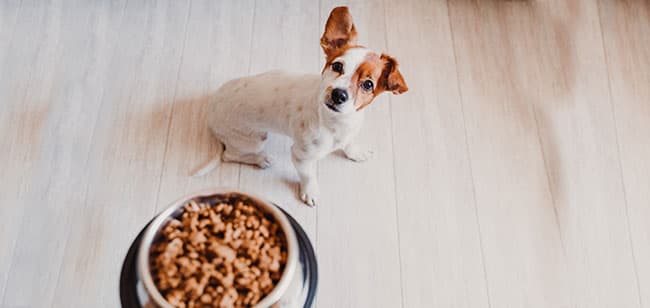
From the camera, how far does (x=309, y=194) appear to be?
5.45 ft

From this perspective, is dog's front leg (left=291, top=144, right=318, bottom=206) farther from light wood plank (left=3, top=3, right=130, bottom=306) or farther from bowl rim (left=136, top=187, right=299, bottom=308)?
light wood plank (left=3, top=3, right=130, bottom=306)

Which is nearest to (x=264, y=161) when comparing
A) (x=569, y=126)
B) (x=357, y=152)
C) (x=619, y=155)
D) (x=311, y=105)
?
(x=357, y=152)

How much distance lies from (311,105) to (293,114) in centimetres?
8

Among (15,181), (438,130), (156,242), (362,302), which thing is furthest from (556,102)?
A: (15,181)

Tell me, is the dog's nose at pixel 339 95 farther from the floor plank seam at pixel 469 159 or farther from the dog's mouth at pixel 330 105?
the floor plank seam at pixel 469 159

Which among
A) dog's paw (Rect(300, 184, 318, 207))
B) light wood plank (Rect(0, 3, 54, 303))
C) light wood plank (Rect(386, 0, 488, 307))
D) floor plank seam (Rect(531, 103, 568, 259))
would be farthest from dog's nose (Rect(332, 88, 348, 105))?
light wood plank (Rect(0, 3, 54, 303))

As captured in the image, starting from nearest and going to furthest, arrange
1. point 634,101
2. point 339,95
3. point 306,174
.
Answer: point 339,95 < point 306,174 < point 634,101

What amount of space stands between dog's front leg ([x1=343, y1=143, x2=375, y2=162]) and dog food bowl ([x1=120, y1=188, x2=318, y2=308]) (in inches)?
32.2

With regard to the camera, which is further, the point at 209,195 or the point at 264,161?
the point at 264,161

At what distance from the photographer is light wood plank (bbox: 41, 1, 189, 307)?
62.1 inches

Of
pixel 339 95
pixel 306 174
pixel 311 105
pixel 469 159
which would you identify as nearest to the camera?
pixel 339 95

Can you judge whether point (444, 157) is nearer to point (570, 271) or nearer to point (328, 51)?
point (570, 271)

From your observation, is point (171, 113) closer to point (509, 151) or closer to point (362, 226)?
point (362, 226)

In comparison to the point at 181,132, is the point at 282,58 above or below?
above
